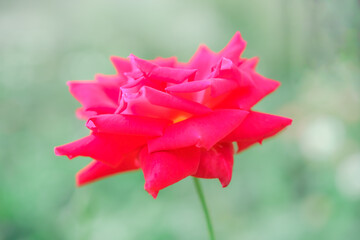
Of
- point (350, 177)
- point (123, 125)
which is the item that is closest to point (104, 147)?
point (123, 125)

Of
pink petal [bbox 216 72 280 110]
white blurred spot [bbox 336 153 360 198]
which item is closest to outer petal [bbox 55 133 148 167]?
pink petal [bbox 216 72 280 110]

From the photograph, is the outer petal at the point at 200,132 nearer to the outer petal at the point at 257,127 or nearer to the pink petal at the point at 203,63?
the outer petal at the point at 257,127

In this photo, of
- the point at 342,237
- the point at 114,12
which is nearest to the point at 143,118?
the point at 342,237

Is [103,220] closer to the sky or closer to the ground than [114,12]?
closer to the ground

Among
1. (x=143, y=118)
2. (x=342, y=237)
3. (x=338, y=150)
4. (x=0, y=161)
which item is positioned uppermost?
(x=143, y=118)

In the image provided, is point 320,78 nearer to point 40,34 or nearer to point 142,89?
point 142,89
